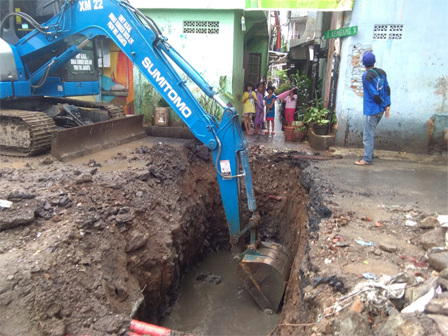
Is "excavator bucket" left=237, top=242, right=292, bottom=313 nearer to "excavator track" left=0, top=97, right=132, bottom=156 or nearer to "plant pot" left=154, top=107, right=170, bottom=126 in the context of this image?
"excavator track" left=0, top=97, right=132, bottom=156

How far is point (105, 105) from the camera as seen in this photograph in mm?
7832

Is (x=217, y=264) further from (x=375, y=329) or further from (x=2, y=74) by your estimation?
(x=2, y=74)

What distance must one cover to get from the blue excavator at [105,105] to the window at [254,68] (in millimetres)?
7480

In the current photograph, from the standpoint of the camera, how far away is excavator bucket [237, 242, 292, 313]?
475 cm

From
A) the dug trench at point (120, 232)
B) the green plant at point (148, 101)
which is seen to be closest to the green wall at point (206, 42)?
the green plant at point (148, 101)

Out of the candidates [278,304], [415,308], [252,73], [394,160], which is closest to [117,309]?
[278,304]

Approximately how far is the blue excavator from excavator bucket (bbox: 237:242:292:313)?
14 millimetres

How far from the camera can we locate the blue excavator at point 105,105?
15.3 ft

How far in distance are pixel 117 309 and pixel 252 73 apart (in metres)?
12.1

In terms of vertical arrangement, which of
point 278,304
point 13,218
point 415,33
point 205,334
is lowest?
point 205,334

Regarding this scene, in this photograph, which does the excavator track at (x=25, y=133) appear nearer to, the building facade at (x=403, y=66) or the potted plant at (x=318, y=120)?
the potted plant at (x=318, y=120)

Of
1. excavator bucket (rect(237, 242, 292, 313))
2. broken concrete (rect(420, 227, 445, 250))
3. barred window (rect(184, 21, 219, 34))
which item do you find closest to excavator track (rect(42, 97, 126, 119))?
barred window (rect(184, 21, 219, 34))

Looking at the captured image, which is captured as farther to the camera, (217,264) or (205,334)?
A: (217,264)

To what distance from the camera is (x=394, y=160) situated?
22.8 feet
